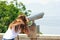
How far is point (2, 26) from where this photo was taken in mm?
11609

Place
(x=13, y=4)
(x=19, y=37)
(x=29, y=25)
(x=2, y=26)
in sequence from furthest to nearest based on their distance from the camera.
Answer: (x=13, y=4) → (x=2, y=26) → (x=19, y=37) → (x=29, y=25)

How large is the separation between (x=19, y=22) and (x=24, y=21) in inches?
4.8

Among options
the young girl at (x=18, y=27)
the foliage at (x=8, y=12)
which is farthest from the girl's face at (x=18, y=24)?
the foliage at (x=8, y=12)

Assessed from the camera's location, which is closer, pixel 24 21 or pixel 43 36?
pixel 24 21

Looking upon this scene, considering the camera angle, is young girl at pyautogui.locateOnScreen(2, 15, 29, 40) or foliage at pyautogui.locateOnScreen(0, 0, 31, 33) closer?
young girl at pyautogui.locateOnScreen(2, 15, 29, 40)

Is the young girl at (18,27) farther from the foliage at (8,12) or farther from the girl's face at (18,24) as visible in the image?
the foliage at (8,12)

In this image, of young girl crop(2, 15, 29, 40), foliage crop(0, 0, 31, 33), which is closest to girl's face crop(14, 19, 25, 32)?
young girl crop(2, 15, 29, 40)

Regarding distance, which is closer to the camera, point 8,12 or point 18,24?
point 18,24

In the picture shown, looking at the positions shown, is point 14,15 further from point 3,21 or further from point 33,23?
point 33,23

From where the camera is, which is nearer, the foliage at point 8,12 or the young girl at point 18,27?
the young girl at point 18,27

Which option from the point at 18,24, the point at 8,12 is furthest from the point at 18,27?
the point at 8,12

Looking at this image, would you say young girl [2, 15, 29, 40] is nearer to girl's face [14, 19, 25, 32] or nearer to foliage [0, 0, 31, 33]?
girl's face [14, 19, 25, 32]

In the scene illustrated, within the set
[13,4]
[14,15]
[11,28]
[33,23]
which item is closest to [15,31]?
[11,28]

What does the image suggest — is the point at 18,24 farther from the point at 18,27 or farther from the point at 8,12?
the point at 8,12
